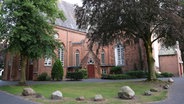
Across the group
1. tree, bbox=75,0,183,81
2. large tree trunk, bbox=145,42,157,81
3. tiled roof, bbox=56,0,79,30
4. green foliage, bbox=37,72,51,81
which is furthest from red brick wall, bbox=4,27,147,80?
tree, bbox=75,0,183,81

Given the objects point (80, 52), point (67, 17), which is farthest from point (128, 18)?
point (67, 17)

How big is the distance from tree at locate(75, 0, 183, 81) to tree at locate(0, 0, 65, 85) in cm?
380

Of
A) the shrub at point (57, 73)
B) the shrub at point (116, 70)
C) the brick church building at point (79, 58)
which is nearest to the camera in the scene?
the shrub at point (57, 73)

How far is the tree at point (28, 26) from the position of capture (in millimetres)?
22047

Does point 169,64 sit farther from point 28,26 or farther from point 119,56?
point 28,26

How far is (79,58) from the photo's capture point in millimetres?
42094

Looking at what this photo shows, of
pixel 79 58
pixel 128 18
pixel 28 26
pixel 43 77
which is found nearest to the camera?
pixel 128 18

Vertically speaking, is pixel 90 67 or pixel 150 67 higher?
pixel 90 67

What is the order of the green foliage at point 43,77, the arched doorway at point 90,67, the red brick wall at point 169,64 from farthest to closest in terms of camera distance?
the red brick wall at point 169,64 < the arched doorway at point 90,67 < the green foliage at point 43,77

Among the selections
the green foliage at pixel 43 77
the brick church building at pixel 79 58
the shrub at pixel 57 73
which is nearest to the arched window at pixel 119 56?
the brick church building at pixel 79 58

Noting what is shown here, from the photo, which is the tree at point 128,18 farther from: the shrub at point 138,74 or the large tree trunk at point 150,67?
the shrub at point 138,74

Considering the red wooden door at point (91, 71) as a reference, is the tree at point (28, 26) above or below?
above

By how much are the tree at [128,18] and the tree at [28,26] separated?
3804mm

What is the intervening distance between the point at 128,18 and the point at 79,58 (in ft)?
77.1
